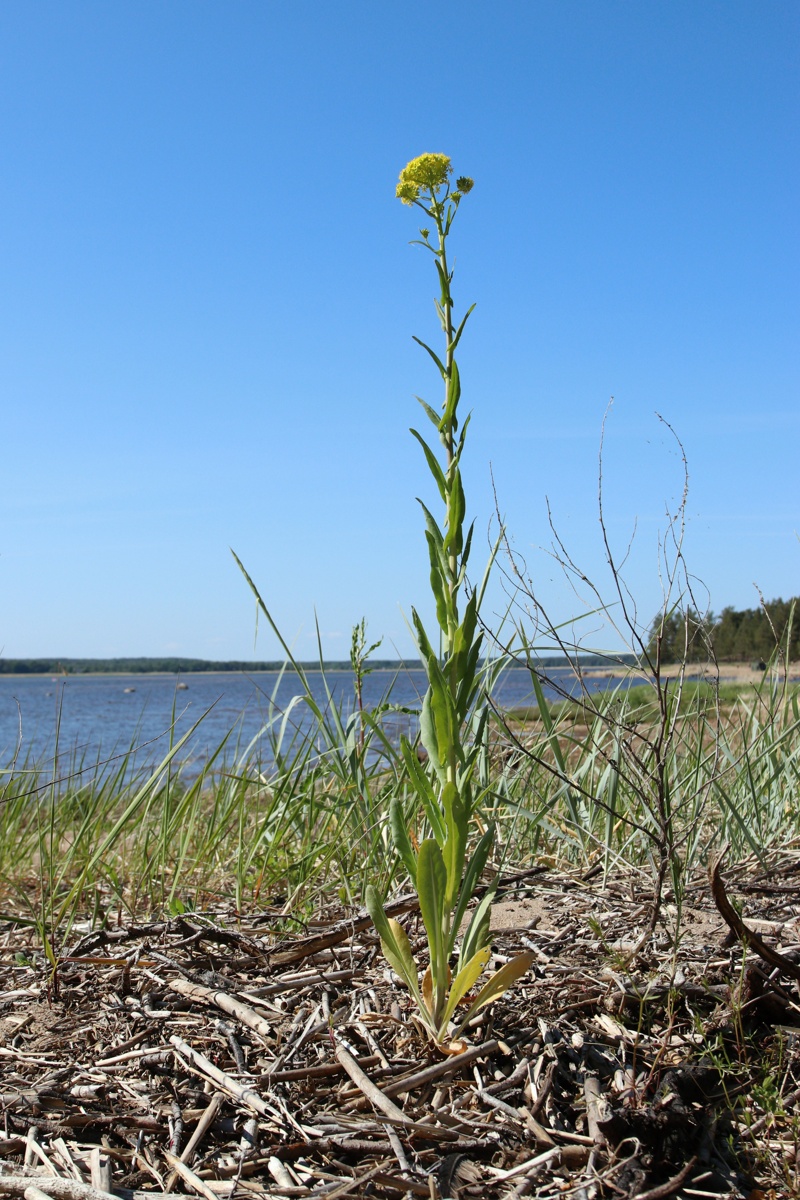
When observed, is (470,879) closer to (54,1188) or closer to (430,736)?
(430,736)

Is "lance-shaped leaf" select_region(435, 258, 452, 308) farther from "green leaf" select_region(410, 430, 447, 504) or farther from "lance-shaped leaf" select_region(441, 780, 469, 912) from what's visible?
"lance-shaped leaf" select_region(441, 780, 469, 912)

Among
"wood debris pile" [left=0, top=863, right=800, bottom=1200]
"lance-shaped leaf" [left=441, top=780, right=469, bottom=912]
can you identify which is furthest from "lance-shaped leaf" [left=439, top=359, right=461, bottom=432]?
"wood debris pile" [left=0, top=863, right=800, bottom=1200]

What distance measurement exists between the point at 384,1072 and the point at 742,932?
0.72 metres

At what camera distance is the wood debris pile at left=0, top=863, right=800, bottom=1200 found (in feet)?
4.54

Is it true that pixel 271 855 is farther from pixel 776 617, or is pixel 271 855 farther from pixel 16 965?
pixel 776 617

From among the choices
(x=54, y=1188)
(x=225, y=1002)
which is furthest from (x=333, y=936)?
(x=54, y=1188)

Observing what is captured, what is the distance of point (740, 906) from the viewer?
6.56 feet

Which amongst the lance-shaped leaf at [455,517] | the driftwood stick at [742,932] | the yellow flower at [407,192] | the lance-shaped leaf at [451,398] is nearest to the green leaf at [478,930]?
the driftwood stick at [742,932]

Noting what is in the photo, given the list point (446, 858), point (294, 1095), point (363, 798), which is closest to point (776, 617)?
point (363, 798)

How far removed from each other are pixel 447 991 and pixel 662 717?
0.73 meters

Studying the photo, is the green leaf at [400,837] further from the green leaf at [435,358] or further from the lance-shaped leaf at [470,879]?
the green leaf at [435,358]

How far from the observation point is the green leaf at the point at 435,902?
5.34 ft

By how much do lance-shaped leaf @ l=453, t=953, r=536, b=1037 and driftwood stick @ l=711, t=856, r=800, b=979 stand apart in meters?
0.36

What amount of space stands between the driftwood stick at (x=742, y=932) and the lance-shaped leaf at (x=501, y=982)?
0.36 meters
